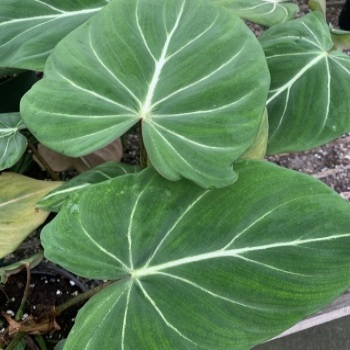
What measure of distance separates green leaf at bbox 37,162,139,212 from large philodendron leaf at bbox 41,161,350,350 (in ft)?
0.34

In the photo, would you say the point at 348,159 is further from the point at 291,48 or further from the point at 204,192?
the point at 204,192

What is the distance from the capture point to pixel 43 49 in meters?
0.96

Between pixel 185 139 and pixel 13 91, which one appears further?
pixel 13 91

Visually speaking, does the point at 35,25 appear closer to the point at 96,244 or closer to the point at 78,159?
the point at 78,159

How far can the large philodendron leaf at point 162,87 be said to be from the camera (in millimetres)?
696

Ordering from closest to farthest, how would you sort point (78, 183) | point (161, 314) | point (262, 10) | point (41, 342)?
point (161, 314), point (78, 183), point (41, 342), point (262, 10)

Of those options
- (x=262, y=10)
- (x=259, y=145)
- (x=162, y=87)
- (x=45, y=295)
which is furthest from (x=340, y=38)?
(x=45, y=295)

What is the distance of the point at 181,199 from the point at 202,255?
74 mm

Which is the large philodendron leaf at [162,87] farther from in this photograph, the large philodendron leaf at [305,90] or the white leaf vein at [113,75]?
the large philodendron leaf at [305,90]

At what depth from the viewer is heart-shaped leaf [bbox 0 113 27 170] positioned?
35.5 inches

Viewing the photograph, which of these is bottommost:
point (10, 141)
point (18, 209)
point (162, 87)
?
point (18, 209)

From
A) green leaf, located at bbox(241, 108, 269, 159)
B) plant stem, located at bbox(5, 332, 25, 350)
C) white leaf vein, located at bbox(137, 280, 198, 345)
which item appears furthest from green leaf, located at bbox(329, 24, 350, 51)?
plant stem, located at bbox(5, 332, 25, 350)

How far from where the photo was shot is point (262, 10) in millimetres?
1080

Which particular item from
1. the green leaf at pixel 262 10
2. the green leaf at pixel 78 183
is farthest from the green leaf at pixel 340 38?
the green leaf at pixel 78 183
